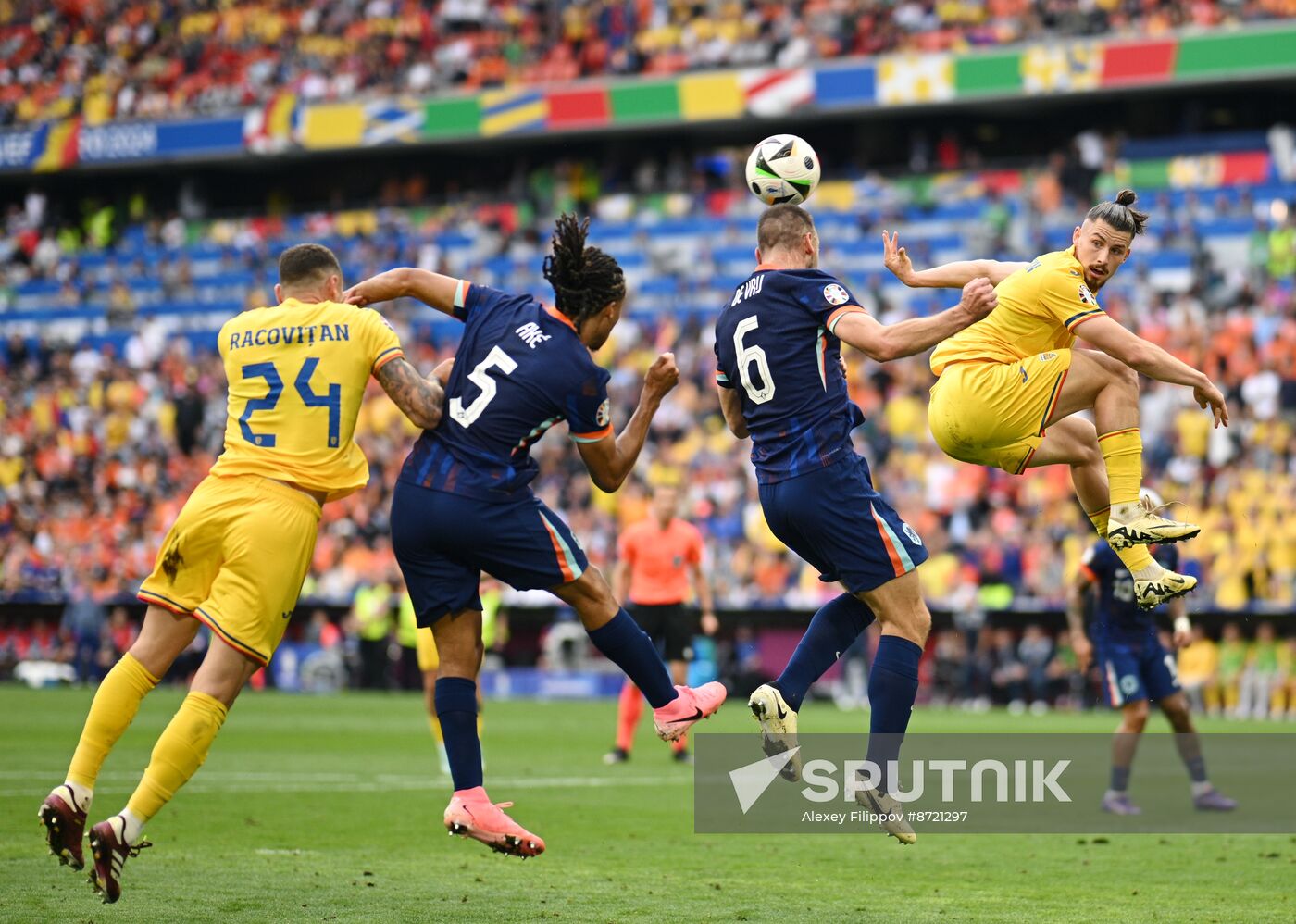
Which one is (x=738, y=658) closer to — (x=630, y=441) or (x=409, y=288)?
(x=630, y=441)

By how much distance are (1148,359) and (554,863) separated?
4.62m

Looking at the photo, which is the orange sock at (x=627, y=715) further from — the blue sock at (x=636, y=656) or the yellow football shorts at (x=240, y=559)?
the yellow football shorts at (x=240, y=559)

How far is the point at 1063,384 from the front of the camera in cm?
889

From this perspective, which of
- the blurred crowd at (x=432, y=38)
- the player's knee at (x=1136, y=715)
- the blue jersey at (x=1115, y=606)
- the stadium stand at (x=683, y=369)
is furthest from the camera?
the blurred crowd at (x=432, y=38)

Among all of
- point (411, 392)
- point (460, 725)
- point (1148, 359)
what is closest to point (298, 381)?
point (411, 392)

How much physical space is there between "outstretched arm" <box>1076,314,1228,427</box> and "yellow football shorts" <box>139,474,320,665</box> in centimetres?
391

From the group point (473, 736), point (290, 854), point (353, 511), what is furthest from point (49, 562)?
point (473, 736)

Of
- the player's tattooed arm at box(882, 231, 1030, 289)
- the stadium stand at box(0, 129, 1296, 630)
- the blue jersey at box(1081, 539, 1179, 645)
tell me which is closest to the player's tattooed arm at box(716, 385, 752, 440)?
the player's tattooed arm at box(882, 231, 1030, 289)

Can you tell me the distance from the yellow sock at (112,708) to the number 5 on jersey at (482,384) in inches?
77.5

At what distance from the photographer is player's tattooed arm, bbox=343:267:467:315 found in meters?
8.45

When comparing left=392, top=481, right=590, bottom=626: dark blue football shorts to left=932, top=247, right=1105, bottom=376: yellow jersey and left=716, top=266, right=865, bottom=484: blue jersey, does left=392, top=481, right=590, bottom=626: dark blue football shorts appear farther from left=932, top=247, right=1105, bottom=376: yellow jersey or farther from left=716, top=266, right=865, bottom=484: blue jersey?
left=932, top=247, right=1105, bottom=376: yellow jersey

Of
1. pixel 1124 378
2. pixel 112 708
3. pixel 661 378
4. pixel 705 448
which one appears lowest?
pixel 112 708

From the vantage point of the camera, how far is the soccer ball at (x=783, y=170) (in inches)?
356

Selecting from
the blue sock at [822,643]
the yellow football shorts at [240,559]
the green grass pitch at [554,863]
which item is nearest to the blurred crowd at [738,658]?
→ the green grass pitch at [554,863]
